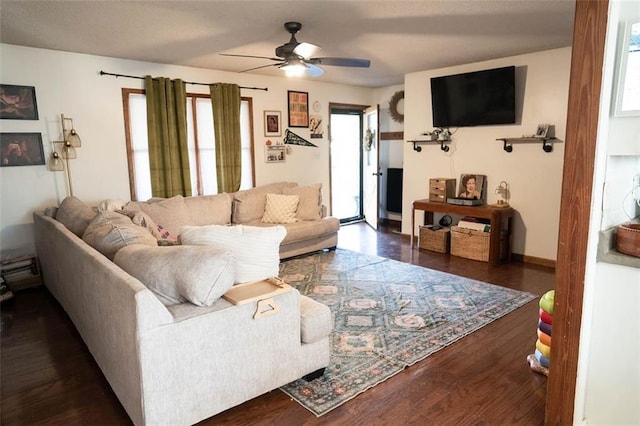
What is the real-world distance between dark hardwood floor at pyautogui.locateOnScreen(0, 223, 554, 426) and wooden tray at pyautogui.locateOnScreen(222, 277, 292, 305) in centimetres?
63

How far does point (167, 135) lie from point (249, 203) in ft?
4.15

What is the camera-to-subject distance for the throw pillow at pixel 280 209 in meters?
5.08

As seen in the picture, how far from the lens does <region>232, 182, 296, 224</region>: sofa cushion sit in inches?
200

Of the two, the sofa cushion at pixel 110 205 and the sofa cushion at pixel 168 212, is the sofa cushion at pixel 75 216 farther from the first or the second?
the sofa cushion at pixel 168 212

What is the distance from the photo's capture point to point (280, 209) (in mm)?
5113

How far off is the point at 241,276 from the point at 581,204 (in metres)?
1.67

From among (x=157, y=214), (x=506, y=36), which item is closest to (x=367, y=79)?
(x=506, y=36)

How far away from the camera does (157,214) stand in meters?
4.28

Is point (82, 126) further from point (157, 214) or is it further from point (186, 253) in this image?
point (186, 253)

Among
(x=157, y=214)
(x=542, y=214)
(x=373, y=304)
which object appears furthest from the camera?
(x=542, y=214)

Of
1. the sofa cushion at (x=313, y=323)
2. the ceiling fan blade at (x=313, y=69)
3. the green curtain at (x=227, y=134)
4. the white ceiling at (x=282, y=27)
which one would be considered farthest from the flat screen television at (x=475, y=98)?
the sofa cushion at (x=313, y=323)

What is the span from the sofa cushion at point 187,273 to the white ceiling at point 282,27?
190 centimetres

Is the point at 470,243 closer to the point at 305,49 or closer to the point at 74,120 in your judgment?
the point at 305,49

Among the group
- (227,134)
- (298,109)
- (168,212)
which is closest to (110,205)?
(168,212)
